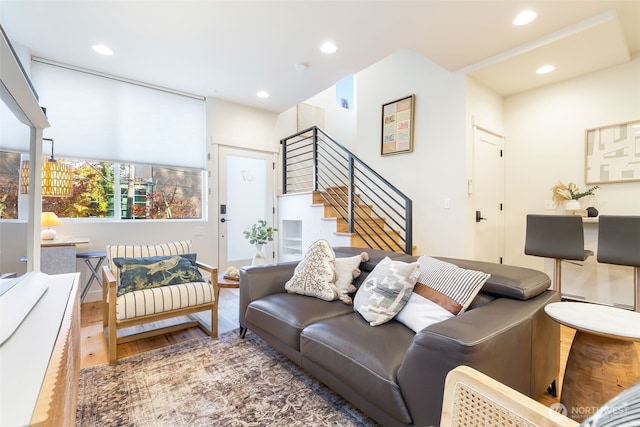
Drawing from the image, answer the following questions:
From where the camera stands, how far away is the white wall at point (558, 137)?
3.24 m

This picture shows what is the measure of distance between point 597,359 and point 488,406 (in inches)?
36.6

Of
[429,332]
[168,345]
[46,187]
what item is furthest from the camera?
[46,187]

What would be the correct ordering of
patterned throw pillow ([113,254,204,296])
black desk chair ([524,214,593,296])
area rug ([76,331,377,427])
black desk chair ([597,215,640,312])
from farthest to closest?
black desk chair ([524,214,593,296]) < black desk chair ([597,215,640,312]) < patterned throw pillow ([113,254,204,296]) < area rug ([76,331,377,427])

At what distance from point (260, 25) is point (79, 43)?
6.33ft

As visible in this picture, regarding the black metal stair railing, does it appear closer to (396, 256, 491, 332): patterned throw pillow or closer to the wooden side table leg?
(396, 256, 491, 332): patterned throw pillow

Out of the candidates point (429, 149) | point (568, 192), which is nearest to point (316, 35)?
point (429, 149)

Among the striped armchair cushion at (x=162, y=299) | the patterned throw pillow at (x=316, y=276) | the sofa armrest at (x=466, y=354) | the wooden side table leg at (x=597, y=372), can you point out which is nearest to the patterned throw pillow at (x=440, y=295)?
the sofa armrest at (x=466, y=354)

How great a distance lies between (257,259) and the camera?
3.28 metres

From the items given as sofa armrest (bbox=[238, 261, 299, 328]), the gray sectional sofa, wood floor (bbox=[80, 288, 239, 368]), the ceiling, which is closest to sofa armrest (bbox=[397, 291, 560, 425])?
the gray sectional sofa

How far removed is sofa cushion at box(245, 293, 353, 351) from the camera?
6.01ft

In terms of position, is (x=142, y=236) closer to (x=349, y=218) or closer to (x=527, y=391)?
(x=349, y=218)

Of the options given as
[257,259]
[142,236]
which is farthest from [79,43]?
[257,259]

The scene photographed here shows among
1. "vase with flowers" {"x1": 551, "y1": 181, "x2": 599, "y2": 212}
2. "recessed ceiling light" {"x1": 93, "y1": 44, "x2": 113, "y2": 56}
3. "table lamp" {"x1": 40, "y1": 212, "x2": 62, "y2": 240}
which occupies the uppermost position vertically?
"recessed ceiling light" {"x1": 93, "y1": 44, "x2": 113, "y2": 56}

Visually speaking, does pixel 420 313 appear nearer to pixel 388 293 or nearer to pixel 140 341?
pixel 388 293
